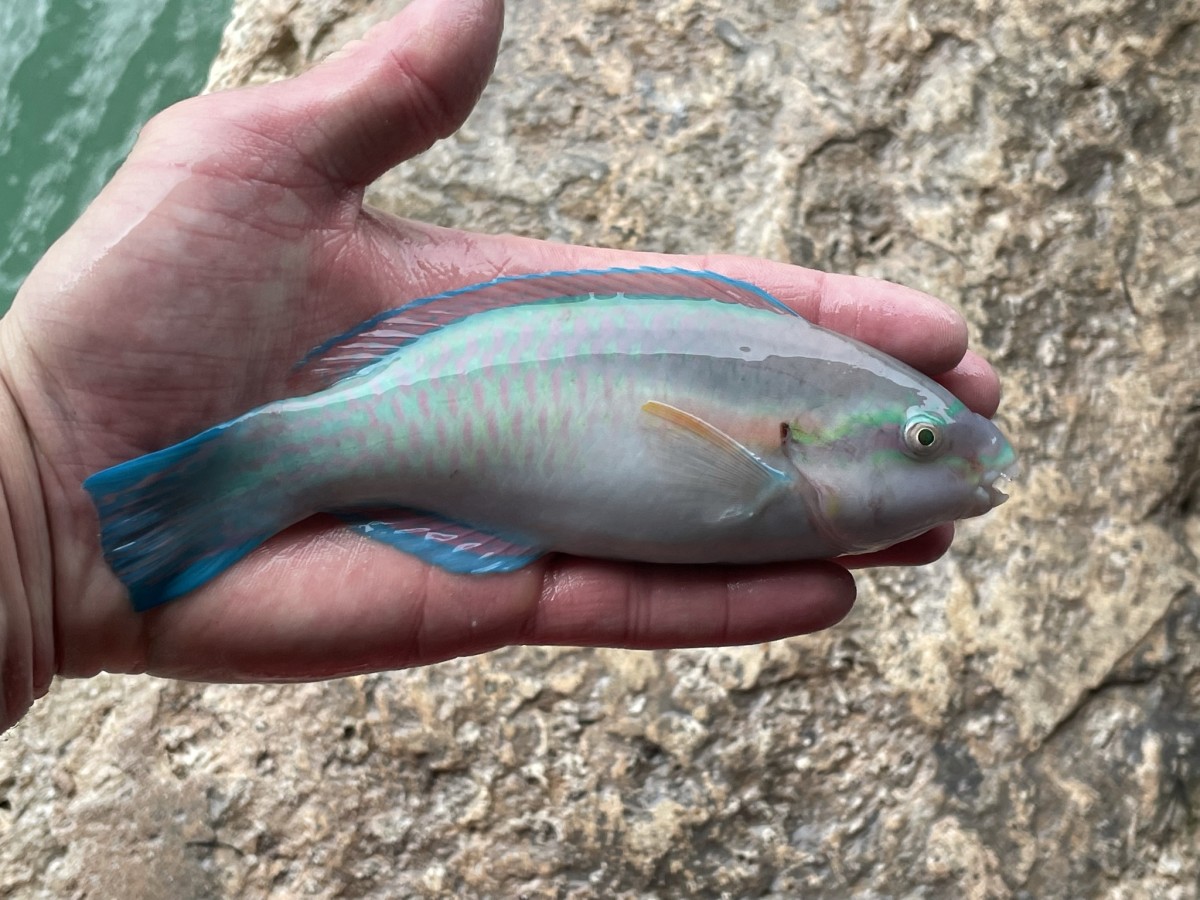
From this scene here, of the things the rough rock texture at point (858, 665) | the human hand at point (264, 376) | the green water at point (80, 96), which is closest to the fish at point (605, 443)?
the human hand at point (264, 376)

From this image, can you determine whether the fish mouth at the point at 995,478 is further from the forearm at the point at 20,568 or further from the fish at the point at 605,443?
the forearm at the point at 20,568


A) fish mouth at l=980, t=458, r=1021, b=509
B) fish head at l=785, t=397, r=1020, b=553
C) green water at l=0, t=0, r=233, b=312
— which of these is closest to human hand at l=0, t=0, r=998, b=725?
fish head at l=785, t=397, r=1020, b=553

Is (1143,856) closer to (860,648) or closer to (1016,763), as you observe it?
(1016,763)

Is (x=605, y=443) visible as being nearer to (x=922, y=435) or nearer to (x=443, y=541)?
(x=443, y=541)

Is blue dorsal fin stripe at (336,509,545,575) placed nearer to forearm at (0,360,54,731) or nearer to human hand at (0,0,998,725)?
human hand at (0,0,998,725)

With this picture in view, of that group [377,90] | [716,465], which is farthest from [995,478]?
[377,90]
